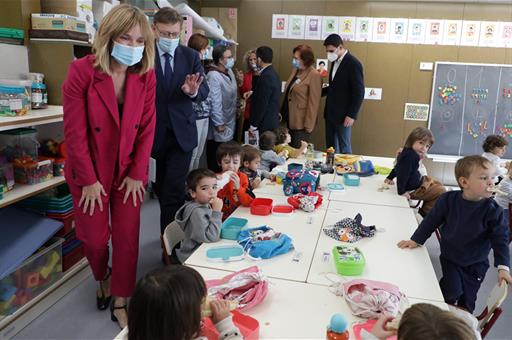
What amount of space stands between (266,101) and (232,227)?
106 inches

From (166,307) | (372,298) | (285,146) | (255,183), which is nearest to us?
(166,307)

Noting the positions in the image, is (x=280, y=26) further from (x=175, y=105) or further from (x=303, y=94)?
(x=175, y=105)

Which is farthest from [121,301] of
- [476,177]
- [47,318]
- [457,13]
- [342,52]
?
[457,13]

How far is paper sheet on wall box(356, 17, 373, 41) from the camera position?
5.72 m

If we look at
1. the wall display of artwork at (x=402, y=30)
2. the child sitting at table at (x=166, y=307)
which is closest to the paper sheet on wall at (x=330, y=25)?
the wall display of artwork at (x=402, y=30)

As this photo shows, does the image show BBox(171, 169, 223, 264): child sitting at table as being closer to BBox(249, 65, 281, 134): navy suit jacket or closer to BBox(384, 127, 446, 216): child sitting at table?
BBox(384, 127, 446, 216): child sitting at table

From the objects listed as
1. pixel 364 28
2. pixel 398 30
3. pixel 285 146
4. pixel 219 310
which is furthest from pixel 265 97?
pixel 219 310

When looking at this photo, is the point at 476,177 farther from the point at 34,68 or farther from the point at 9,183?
the point at 34,68

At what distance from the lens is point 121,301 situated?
2297 millimetres

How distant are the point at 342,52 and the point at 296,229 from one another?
311 centimetres

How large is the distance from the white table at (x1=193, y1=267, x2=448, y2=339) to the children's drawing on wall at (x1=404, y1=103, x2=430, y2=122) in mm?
4848

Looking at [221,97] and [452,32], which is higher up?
[452,32]

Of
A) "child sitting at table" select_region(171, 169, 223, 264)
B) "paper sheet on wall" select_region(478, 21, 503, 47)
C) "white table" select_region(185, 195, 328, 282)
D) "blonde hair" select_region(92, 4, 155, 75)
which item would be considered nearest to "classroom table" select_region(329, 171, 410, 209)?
"white table" select_region(185, 195, 328, 282)

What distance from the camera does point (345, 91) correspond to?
15.4 ft
